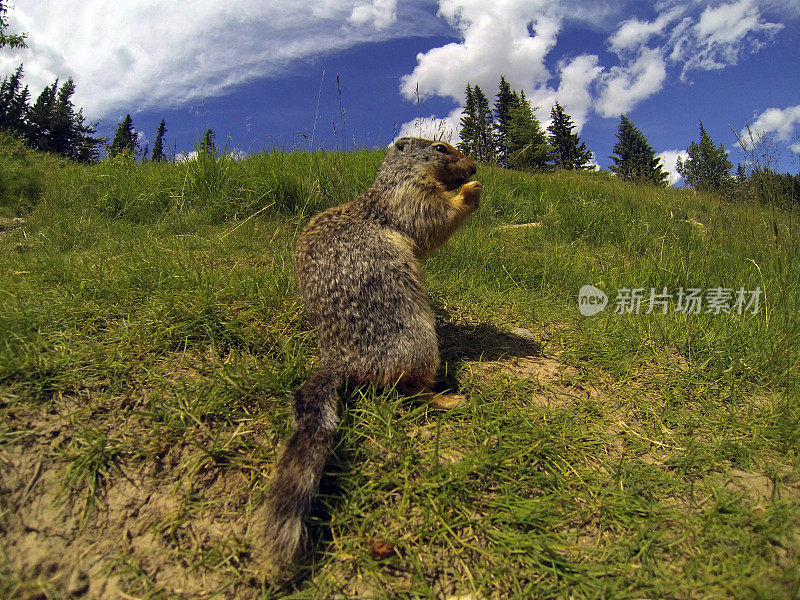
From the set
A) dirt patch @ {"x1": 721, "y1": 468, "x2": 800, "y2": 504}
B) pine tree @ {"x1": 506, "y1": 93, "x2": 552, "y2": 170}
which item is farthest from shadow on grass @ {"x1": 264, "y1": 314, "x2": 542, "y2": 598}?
pine tree @ {"x1": 506, "y1": 93, "x2": 552, "y2": 170}

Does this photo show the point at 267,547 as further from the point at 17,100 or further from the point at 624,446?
the point at 17,100

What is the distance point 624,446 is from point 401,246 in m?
1.68

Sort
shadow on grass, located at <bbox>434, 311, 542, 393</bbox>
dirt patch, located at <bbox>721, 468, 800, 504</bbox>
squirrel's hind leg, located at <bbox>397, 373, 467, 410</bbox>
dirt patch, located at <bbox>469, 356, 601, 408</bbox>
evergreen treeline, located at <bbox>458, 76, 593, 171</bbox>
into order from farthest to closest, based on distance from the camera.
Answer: evergreen treeline, located at <bbox>458, 76, 593, 171</bbox>, shadow on grass, located at <bbox>434, 311, 542, 393</bbox>, dirt patch, located at <bbox>469, 356, 601, 408</bbox>, squirrel's hind leg, located at <bbox>397, 373, 467, 410</bbox>, dirt patch, located at <bbox>721, 468, 800, 504</bbox>

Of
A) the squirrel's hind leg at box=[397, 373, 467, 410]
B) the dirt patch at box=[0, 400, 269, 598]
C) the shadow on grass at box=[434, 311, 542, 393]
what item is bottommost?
the dirt patch at box=[0, 400, 269, 598]

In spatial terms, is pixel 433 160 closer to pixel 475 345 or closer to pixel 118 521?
pixel 475 345

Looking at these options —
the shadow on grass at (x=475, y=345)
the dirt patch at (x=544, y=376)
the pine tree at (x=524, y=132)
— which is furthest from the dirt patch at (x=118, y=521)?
the pine tree at (x=524, y=132)

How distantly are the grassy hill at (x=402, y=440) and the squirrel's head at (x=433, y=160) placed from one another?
44.0 inches

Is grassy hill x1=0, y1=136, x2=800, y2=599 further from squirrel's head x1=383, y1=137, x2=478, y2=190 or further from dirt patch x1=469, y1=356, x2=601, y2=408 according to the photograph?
squirrel's head x1=383, y1=137, x2=478, y2=190

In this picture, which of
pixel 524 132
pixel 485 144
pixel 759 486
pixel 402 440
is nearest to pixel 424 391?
pixel 402 440

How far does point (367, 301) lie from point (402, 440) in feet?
2.40

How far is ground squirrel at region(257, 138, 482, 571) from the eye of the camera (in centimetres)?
165

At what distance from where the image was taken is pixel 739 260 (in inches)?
176

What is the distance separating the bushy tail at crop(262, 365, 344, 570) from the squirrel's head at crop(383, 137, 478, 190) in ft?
5.25

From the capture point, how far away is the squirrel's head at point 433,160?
2.84 m
